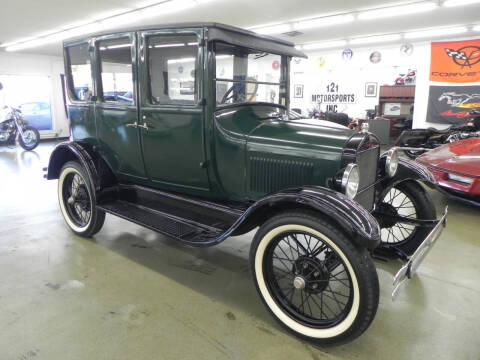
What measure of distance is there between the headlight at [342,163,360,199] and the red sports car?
2373mm

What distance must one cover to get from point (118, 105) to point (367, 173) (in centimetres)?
206

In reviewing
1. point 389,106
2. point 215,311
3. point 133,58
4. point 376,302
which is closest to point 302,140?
point 376,302

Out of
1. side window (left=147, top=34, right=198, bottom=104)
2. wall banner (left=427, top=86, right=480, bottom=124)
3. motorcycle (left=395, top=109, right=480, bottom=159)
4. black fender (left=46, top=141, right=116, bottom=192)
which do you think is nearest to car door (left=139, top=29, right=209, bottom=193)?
Answer: side window (left=147, top=34, right=198, bottom=104)

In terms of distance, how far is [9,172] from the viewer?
6.46 meters

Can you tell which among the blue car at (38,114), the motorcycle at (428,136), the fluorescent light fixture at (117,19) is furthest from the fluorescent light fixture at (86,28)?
the motorcycle at (428,136)

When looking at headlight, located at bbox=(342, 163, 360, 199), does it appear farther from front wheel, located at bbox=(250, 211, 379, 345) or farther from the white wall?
the white wall

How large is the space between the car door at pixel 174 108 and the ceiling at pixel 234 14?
389cm

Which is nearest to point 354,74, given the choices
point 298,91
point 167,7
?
point 298,91

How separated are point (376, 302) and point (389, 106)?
1106cm

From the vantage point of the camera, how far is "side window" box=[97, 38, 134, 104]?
277 cm

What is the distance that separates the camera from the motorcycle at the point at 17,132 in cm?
924

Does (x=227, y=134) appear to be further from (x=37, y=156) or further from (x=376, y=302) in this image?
(x=37, y=156)

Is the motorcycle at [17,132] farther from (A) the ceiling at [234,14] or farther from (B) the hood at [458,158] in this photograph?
(B) the hood at [458,158]

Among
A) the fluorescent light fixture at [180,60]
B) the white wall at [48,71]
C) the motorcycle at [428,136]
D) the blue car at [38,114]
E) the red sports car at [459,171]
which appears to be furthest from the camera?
the blue car at [38,114]
